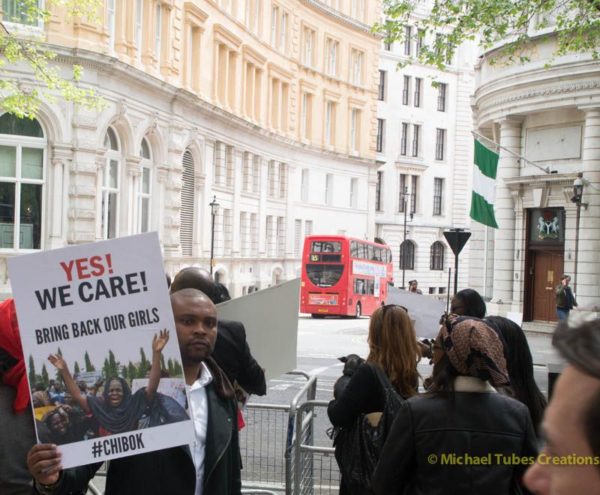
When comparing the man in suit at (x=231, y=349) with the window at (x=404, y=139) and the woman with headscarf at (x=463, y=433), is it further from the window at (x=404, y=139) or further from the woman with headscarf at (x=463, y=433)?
the window at (x=404, y=139)

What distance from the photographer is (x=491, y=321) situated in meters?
5.75

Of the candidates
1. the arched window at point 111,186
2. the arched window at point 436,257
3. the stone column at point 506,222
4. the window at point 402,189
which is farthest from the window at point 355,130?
the arched window at point 111,186

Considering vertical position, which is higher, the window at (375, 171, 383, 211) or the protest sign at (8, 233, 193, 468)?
the window at (375, 171, 383, 211)

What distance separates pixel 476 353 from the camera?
3758 millimetres

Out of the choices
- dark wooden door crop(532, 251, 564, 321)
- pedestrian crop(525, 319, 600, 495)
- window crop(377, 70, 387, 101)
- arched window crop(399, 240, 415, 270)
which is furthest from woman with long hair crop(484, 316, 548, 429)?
window crop(377, 70, 387, 101)

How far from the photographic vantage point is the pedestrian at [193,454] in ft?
11.2

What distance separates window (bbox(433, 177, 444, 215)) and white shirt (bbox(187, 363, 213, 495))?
6510 cm

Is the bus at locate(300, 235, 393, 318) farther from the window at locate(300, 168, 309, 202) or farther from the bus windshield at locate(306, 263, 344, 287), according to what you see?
the window at locate(300, 168, 309, 202)

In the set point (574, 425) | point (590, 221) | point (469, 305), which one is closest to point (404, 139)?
point (590, 221)

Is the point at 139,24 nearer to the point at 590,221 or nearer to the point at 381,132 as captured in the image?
the point at 590,221

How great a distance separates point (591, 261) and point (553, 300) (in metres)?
2.67

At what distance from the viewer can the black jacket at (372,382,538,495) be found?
3682 millimetres

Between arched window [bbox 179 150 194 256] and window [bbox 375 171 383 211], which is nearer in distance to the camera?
arched window [bbox 179 150 194 256]

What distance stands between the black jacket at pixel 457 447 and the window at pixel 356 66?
54.1m
